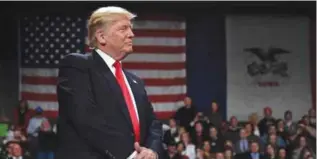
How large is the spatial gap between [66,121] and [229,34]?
12575mm

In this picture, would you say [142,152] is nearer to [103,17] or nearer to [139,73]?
[103,17]

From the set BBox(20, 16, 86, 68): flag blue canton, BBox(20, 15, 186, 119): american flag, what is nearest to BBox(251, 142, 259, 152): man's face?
BBox(20, 15, 186, 119): american flag

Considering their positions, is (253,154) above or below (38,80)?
below

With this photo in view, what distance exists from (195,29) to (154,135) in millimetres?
12476

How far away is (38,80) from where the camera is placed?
1443cm

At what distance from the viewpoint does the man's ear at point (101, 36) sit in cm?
263

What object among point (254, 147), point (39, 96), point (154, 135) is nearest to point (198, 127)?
point (254, 147)

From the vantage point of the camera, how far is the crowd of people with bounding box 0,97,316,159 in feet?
36.7

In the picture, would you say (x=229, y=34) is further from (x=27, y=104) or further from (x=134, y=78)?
(x=134, y=78)

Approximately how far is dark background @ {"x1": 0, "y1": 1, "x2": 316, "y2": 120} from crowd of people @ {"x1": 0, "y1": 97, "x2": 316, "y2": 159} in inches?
51.9

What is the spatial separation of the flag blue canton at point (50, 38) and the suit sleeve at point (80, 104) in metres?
11.1

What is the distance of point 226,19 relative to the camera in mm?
14984

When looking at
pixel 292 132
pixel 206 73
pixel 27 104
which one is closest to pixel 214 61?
pixel 206 73

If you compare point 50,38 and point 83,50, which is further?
point 50,38
